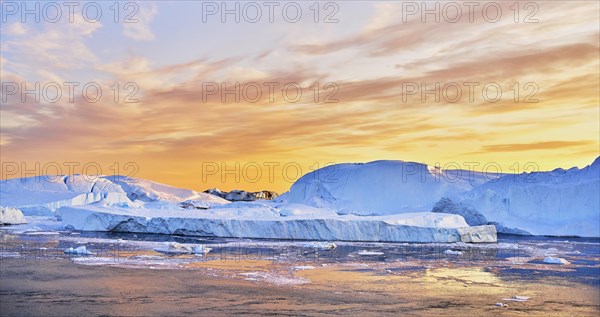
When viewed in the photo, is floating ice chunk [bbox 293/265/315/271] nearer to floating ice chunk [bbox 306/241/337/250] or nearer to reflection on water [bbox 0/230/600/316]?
reflection on water [bbox 0/230/600/316]

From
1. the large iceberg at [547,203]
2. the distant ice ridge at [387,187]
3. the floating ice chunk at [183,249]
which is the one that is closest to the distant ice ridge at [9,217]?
the distant ice ridge at [387,187]

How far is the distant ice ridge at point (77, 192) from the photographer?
4197cm

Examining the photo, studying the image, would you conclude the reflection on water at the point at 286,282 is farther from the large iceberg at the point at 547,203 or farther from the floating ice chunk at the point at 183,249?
the large iceberg at the point at 547,203

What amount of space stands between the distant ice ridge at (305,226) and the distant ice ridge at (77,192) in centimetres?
1080

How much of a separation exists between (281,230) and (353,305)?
1553 cm

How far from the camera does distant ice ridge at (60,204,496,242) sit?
2386 cm

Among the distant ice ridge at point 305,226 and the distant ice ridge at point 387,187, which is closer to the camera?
the distant ice ridge at point 305,226

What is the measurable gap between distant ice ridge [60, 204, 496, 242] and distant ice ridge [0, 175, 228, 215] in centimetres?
1080

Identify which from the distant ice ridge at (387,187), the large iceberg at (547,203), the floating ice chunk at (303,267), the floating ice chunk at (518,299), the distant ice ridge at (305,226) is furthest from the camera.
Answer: the distant ice ridge at (387,187)

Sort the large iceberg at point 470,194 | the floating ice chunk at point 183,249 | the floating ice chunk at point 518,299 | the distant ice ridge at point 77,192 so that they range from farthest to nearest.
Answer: the distant ice ridge at point 77,192
the large iceberg at point 470,194
the floating ice chunk at point 183,249
the floating ice chunk at point 518,299

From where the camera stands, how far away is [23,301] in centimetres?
909

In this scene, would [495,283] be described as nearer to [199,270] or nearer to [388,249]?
[199,270]

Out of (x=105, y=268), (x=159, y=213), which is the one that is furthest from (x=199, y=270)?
(x=159, y=213)

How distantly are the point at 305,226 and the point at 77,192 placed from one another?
90.5 feet
